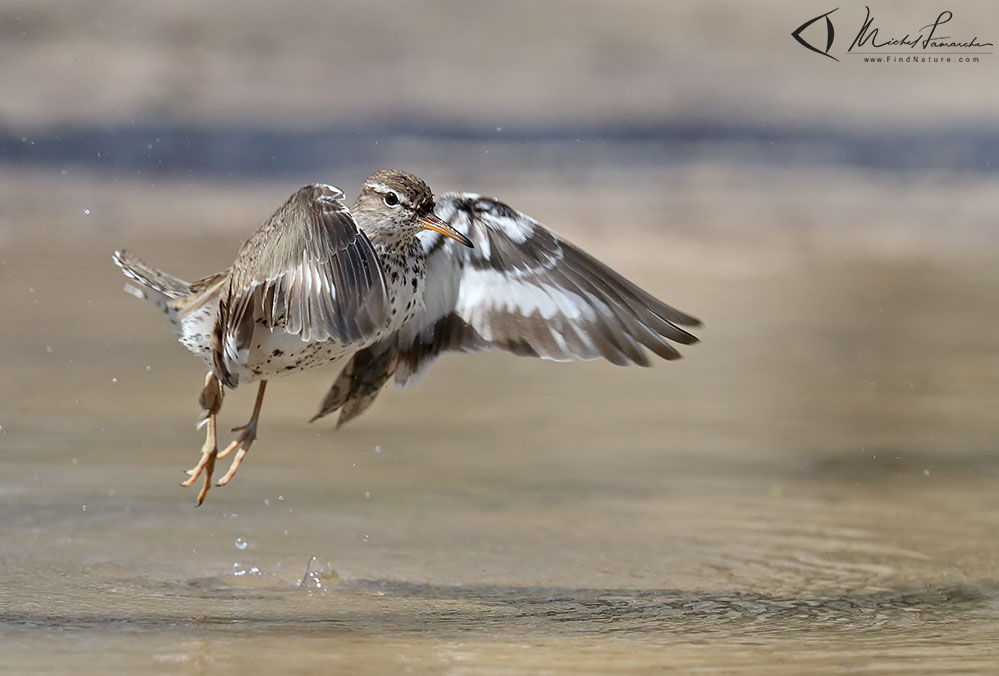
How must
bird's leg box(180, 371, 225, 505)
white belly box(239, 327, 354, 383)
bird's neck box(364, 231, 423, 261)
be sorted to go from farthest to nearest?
bird's leg box(180, 371, 225, 505)
bird's neck box(364, 231, 423, 261)
white belly box(239, 327, 354, 383)

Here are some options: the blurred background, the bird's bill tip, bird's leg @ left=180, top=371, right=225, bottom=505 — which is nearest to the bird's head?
the bird's bill tip

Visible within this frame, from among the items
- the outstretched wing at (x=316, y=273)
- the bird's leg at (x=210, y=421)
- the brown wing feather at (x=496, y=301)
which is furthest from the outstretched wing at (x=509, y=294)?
the outstretched wing at (x=316, y=273)

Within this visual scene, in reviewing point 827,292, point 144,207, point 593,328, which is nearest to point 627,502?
point 593,328

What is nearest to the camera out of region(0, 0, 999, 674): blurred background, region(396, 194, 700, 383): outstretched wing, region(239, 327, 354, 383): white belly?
region(0, 0, 999, 674): blurred background

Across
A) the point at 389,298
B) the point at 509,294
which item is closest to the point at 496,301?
the point at 509,294

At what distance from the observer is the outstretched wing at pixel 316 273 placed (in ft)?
16.8

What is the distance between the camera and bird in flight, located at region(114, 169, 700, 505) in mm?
5215

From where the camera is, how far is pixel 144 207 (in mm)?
14484

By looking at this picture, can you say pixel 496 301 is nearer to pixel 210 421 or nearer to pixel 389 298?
pixel 389 298

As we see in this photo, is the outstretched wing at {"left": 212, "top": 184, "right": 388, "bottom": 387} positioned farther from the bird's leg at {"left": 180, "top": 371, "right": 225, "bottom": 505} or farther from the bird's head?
the bird's leg at {"left": 180, "top": 371, "right": 225, "bottom": 505}

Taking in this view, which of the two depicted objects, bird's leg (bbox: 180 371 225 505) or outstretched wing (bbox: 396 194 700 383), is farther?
outstretched wing (bbox: 396 194 700 383)

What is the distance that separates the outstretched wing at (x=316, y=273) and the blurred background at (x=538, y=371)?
100 cm

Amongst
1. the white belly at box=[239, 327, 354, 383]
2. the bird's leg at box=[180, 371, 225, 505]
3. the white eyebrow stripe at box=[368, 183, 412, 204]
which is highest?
the white eyebrow stripe at box=[368, 183, 412, 204]

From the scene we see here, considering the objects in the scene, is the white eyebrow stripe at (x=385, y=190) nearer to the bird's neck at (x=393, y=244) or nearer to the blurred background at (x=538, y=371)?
the bird's neck at (x=393, y=244)
